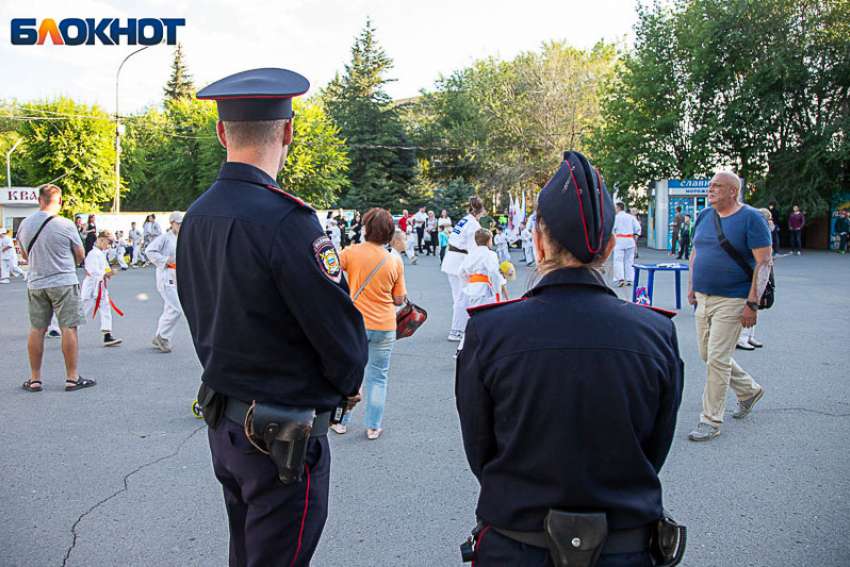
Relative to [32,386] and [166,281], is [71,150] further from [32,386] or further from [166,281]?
[32,386]

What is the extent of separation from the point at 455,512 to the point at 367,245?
2.25 m

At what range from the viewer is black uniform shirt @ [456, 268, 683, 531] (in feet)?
5.34

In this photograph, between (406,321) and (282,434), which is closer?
(282,434)

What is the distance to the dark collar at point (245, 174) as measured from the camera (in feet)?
7.17

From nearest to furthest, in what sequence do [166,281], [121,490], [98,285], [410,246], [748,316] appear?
[121,490] < [748,316] < [166,281] < [98,285] < [410,246]

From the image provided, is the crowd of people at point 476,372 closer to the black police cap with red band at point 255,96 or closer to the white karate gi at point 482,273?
the black police cap with red band at point 255,96

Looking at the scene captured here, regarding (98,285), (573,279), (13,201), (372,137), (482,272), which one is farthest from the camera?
(372,137)

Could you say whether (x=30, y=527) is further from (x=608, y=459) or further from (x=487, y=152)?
(x=487, y=152)

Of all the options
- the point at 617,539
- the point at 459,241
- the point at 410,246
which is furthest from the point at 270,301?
the point at 410,246

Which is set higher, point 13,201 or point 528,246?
point 13,201

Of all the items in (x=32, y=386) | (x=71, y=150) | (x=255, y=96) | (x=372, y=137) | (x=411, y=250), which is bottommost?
(x=32, y=386)

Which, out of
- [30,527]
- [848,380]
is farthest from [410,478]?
[848,380]

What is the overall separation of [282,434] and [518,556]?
804mm

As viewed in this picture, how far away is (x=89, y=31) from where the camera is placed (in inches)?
656
